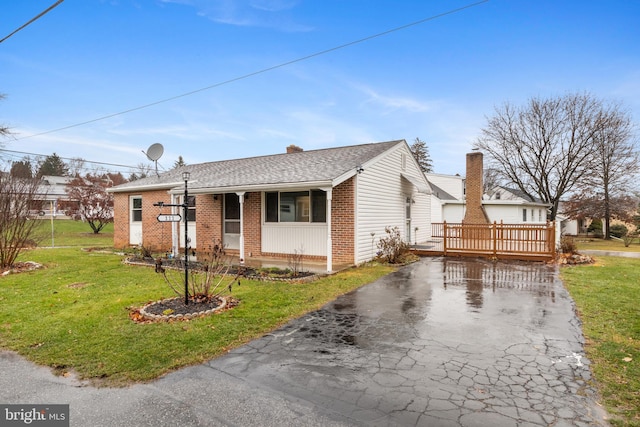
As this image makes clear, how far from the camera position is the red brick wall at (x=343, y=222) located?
1073 cm

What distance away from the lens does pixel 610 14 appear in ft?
35.2

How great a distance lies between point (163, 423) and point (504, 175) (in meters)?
31.4

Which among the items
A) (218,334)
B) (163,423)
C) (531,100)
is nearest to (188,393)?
(163,423)

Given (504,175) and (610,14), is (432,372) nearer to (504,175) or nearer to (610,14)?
(610,14)

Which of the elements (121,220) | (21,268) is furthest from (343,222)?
(121,220)

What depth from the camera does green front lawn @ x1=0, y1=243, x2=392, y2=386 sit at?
3.88m

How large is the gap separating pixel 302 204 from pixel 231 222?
11.6 feet

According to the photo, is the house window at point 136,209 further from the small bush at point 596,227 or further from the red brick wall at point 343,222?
the small bush at point 596,227

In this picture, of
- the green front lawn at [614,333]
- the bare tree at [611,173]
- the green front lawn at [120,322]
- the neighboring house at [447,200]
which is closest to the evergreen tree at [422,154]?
the neighboring house at [447,200]

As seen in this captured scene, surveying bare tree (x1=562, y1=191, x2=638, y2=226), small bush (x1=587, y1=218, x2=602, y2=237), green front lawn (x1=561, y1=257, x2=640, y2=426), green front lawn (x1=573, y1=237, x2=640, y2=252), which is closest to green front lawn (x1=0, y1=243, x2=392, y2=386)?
green front lawn (x1=561, y1=257, x2=640, y2=426)

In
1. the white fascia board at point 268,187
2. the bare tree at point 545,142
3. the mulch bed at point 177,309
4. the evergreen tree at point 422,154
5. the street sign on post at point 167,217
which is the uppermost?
the evergreen tree at point 422,154

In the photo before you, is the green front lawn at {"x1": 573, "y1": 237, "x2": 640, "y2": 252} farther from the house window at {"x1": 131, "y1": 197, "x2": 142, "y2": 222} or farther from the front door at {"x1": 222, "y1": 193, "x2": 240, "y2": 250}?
the house window at {"x1": 131, "y1": 197, "x2": 142, "y2": 222}

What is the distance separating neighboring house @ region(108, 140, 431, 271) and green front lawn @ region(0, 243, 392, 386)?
244 centimetres

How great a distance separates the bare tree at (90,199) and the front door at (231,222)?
16442 mm
